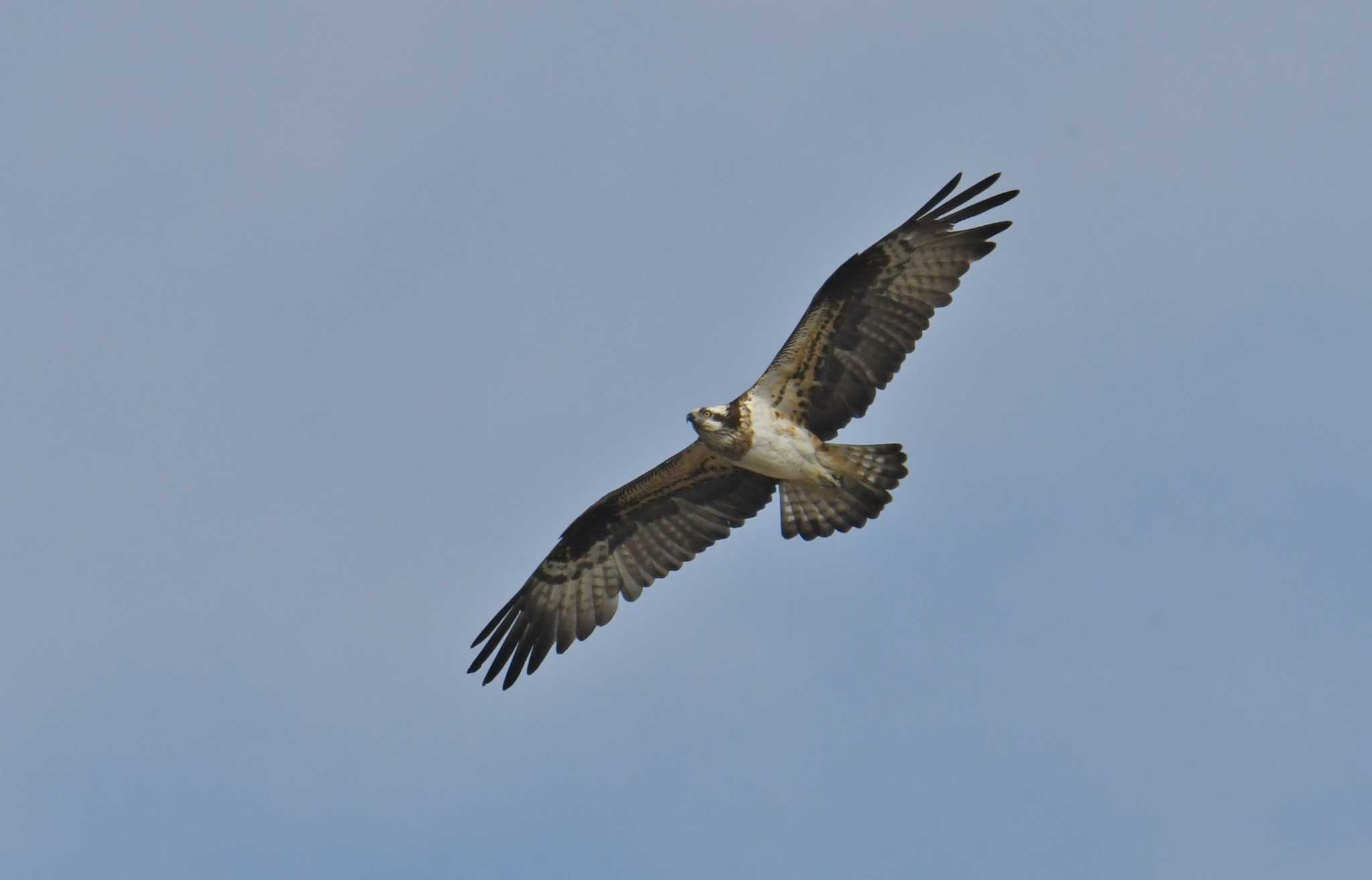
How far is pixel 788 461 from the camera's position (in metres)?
17.9

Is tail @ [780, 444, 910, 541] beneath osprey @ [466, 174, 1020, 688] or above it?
beneath

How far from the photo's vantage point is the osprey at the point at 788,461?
57.6 ft

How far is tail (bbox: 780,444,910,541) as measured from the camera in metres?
18.1

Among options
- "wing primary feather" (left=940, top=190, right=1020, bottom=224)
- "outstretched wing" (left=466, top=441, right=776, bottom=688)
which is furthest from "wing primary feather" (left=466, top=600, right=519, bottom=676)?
"wing primary feather" (left=940, top=190, right=1020, bottom=224)

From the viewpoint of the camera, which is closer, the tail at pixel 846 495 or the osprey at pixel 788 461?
the osprey at pixel 788 461

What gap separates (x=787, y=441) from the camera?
17.8 m

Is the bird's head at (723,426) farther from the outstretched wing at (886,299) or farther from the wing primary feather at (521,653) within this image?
the wing primary feather at (521,653)

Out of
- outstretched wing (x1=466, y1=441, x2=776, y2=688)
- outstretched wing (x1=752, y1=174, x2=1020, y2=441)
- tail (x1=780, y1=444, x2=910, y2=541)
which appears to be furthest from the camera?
outstretched wing (x1=466, y1=441, x2=776, y2=688)

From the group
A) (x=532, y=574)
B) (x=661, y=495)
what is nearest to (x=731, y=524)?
(x=661, y=495)

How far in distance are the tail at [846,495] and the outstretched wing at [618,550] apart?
1.64 ft

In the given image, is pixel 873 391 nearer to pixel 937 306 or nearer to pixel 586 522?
pixel 937 306

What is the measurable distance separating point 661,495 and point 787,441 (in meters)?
1.63

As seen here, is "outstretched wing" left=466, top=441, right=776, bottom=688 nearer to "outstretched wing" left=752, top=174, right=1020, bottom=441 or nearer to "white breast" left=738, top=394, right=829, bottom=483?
"white breast" left=738, top=394, right=829, bottom=483

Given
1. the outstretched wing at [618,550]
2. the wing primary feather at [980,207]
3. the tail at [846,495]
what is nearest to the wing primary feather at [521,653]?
the outstretched wing at [618,550]
